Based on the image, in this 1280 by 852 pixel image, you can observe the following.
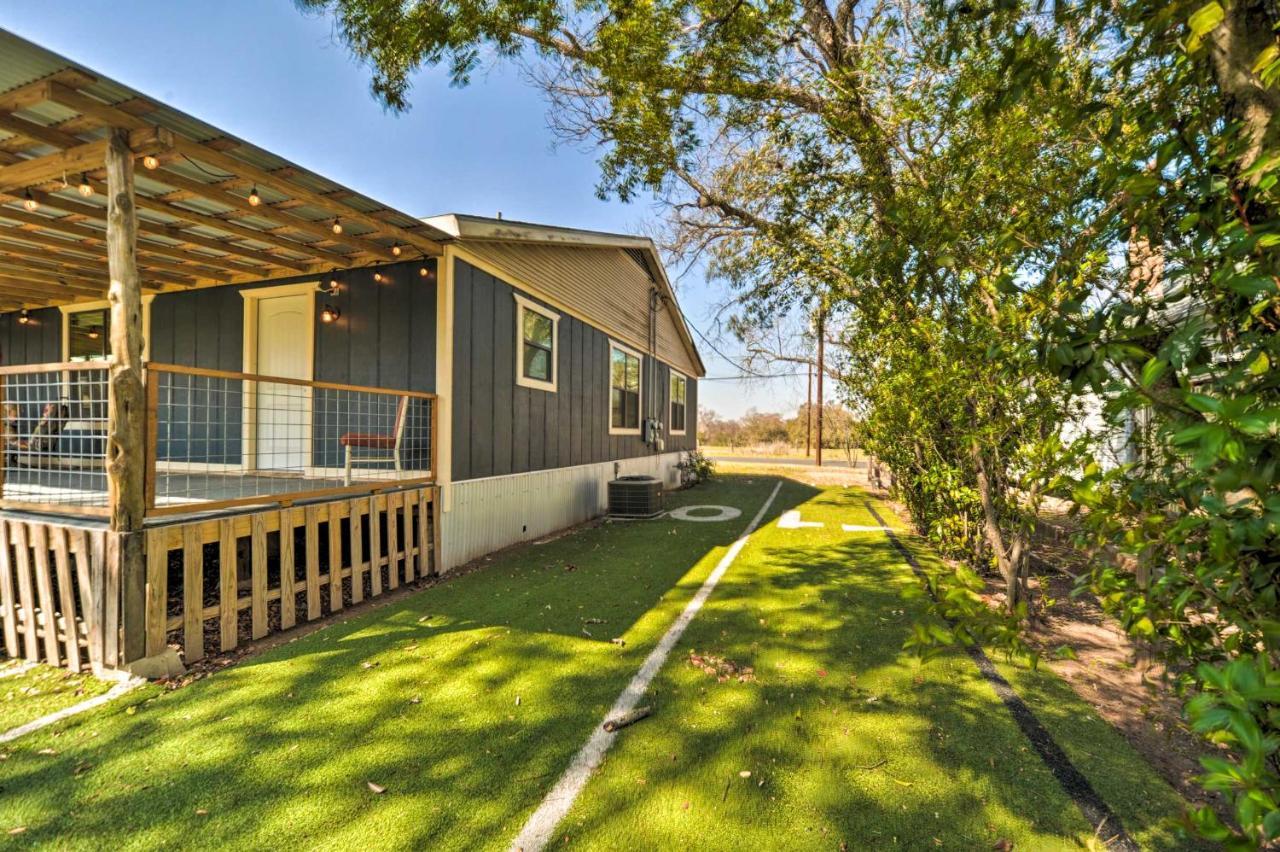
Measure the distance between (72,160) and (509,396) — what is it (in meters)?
4.35

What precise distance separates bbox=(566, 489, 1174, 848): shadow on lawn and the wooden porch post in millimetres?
3188

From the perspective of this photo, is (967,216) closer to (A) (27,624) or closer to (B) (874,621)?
(B) (874,621)

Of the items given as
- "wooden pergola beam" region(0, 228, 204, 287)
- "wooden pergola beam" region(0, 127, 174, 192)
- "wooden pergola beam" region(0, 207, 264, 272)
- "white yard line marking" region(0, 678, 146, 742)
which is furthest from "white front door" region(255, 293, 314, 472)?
"white yard line marking" region(0, 678, 146, 742)

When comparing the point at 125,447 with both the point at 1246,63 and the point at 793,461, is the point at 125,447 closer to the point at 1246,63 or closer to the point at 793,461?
the point at 1246,63

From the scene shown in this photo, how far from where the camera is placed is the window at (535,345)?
737 centimetres

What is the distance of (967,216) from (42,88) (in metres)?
5.58

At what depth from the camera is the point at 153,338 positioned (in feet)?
26.1

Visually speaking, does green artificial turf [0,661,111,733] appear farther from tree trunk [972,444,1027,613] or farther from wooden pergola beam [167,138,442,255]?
tree trunk [972,444,1027,613]

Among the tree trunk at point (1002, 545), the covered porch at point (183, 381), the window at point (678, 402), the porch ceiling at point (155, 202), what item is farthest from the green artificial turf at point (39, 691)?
the window at point (678, 402)

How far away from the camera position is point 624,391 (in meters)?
11.8

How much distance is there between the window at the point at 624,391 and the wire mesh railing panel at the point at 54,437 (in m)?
7.49

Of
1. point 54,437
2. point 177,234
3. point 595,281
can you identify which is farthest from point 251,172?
point 595,281

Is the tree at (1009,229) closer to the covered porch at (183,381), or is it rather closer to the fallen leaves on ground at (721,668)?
the fallen leaves on ground at (721,668)

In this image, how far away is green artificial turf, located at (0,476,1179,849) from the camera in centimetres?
212
